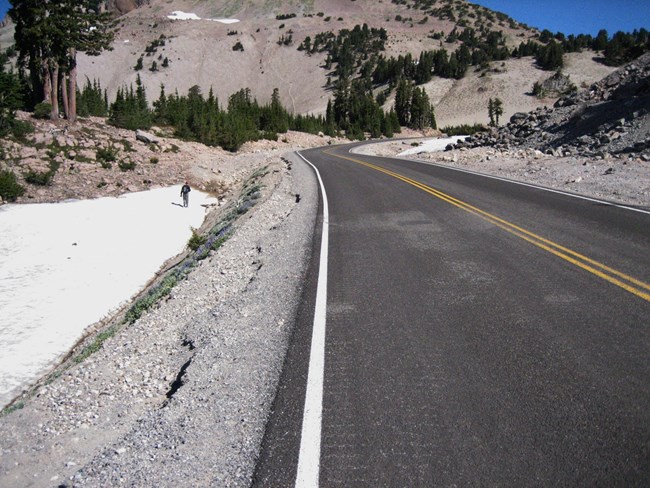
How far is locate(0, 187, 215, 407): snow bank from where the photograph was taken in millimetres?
10961

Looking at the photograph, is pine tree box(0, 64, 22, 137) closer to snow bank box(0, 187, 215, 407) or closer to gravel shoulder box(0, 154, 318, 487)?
snow bank box(0, 187, 215, 407)

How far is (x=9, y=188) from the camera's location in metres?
25.3

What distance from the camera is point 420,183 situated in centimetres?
1780

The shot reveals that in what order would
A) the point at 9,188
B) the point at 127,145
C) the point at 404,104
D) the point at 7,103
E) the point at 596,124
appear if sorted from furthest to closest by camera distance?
the point at 404,104, the point at 127,145, the point at 7,103, the point at 9,188, the point at 596,124

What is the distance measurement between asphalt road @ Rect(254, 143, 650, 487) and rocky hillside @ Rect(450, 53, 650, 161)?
597 inches

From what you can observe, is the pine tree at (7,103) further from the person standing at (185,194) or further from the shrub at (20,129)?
the person standing at (185,194)

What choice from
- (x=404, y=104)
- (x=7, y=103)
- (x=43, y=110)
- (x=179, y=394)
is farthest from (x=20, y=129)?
(x=404, y=104)

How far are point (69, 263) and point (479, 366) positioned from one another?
55.5ft

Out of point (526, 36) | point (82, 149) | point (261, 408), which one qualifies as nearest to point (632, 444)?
point (261, 408)

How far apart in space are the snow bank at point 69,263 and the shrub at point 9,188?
1.32 metres

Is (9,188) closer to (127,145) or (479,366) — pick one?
(127,145)

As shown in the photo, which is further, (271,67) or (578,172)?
(271,67)

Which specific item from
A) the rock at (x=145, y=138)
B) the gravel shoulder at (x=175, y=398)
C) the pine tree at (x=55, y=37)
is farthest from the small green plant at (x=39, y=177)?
the gravel shoulder at (x=175, y=398)

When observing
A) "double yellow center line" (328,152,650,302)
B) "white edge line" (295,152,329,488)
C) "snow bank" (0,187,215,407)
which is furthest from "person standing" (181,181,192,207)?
"white edge line" (295,152,329,488)
